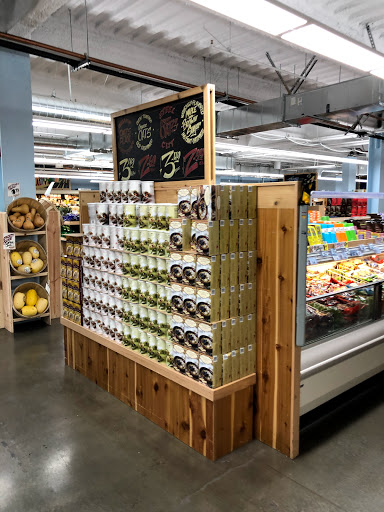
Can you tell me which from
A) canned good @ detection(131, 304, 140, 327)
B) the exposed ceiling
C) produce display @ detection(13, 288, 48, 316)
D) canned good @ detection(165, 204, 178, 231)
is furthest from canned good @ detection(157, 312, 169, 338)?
produce display @ detection(13, 288, 48, 316)

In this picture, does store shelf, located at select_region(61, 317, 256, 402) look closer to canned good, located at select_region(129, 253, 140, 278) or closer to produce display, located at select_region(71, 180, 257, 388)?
produce display, located at select_region(71, 180, 257, 388)

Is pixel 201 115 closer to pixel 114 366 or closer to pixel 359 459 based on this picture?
pixel 114 366

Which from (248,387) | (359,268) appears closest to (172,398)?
(248,387)

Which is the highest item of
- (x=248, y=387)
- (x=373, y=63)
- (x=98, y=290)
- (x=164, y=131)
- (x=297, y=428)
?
(x=373, y=63)

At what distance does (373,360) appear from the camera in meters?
3.81

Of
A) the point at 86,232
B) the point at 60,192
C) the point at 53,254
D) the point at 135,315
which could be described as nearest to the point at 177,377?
the point at 135,315

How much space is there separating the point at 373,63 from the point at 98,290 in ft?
11.4

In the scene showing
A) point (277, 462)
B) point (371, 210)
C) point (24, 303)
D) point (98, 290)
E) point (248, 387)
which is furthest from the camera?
point (371, 210)

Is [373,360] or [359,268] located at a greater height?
[359,268]

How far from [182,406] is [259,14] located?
2841mm

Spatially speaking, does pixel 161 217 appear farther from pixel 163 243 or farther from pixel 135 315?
pixel 135 315

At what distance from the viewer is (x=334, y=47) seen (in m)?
3.54

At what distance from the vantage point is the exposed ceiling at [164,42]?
17.0 ft

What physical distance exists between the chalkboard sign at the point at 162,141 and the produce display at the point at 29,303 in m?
2.71
